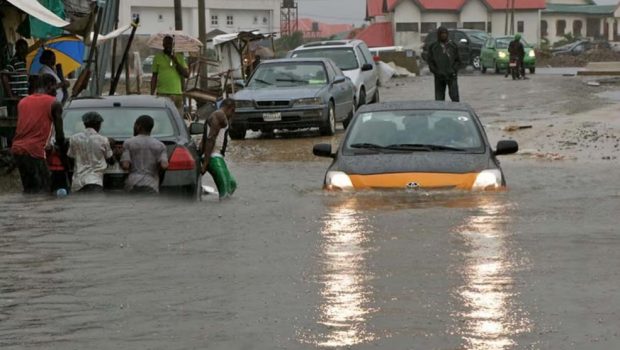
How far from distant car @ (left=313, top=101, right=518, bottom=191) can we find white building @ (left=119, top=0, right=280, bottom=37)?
99.9 metres

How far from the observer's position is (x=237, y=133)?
89.1 feet

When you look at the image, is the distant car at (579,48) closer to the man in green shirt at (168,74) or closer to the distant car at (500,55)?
the distant car at (500,55)

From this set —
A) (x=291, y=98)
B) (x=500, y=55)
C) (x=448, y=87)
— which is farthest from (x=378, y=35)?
(x=291, y=98)

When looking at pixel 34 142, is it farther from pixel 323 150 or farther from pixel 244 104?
pixel 244 104

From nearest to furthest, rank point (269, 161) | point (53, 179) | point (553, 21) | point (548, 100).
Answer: point (53, 179), point (269, 161), point (548, 100), point (553, 21)

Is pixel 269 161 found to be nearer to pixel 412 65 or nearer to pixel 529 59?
pixel 529 59

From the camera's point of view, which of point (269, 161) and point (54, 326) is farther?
point (269, 161)

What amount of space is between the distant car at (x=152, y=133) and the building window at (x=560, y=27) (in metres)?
110

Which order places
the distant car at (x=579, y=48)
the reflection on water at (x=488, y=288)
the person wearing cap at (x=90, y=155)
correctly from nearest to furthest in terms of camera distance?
the reflection on water at (x=488, y=288), the person wearing cap at (x=90, y=155), the distant car at (x=579, y=48)

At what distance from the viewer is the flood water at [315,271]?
28.2 ft

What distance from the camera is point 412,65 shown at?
6406cm

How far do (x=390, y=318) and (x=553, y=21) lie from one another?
11521 centimetres

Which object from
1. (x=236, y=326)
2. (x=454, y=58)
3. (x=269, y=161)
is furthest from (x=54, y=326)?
(x=454, y=58)

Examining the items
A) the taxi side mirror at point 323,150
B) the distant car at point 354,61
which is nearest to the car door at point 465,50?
the distant car at point 354,61
